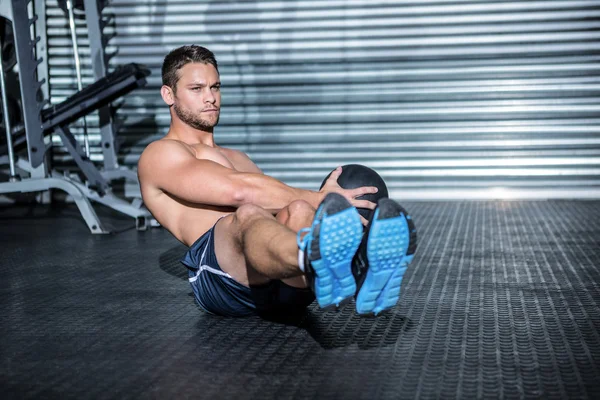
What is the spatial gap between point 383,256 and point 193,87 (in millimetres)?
1121

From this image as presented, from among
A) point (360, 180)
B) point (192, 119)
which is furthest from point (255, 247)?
point (192, 119)

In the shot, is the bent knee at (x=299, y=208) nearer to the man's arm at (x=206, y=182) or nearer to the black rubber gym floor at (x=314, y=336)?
the man's arm at (x=206, y=182)

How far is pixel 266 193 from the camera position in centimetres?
245

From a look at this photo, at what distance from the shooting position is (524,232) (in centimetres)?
448

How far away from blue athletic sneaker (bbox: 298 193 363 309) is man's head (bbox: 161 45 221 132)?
3.17ft

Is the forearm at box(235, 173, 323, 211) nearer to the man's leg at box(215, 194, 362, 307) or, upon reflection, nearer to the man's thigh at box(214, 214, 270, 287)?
the man's thigh at box(214, 214, 270, 287)

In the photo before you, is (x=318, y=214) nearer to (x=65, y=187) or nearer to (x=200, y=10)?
(x=65, y=187)

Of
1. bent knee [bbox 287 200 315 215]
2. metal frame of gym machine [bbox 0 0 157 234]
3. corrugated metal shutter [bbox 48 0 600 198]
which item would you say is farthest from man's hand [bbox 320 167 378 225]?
corrugated metal shutter [bbox 48 0 600 198]

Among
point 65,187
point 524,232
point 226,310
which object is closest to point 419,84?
point 524,232

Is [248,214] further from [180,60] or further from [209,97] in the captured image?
[180,60]

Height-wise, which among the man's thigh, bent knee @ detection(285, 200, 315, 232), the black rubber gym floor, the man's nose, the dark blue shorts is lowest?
the black rubber gym floor

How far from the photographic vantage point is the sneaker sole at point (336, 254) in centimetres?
178

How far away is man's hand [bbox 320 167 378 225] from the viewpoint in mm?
2398

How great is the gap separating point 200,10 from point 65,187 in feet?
7.73
